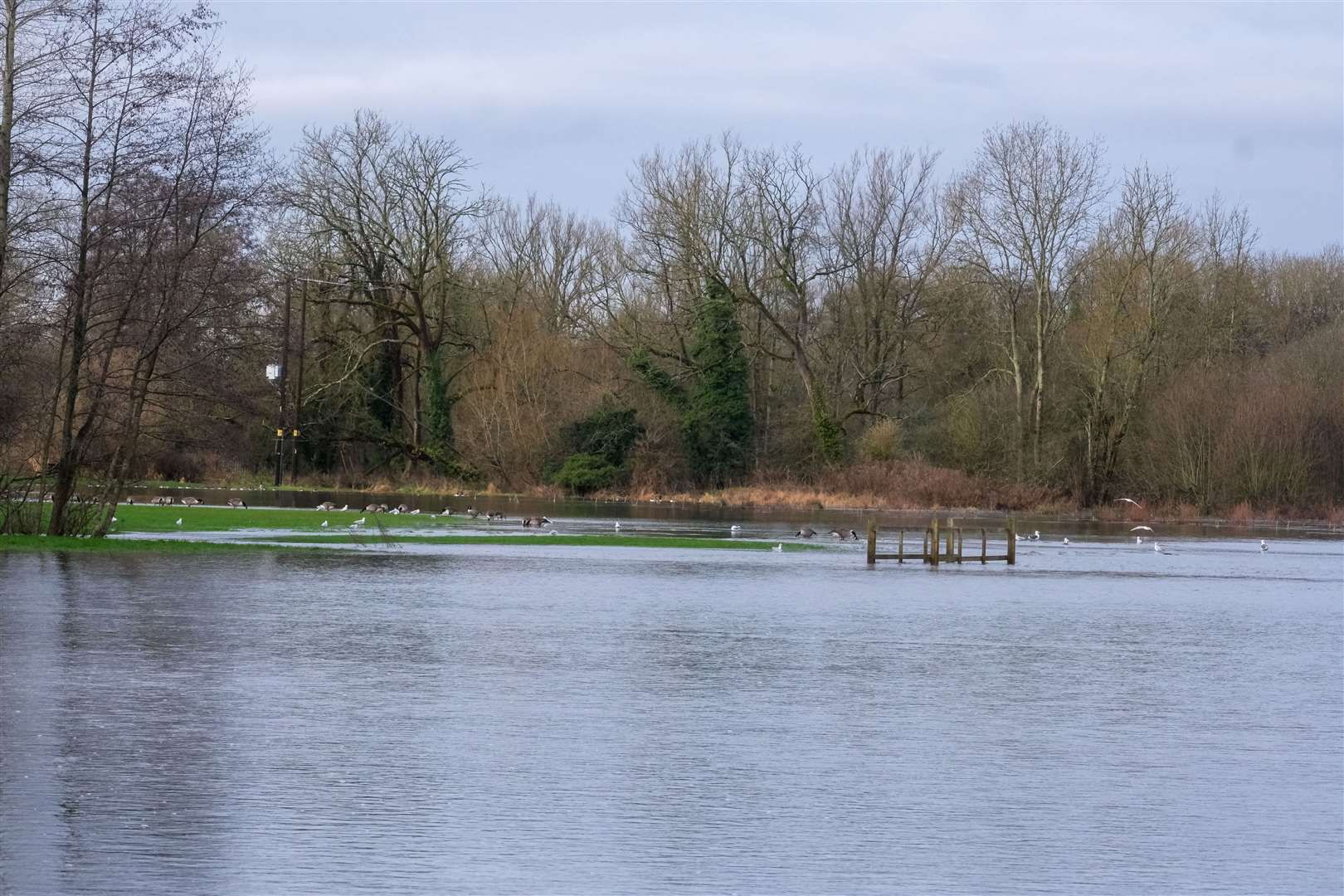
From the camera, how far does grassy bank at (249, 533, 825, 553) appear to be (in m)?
38.9

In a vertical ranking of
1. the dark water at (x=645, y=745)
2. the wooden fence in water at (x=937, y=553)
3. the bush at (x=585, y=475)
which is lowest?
the dark water at (x=645, y=745)

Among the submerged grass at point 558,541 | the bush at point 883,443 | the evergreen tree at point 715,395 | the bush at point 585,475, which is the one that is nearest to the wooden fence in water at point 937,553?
the submerged grass at point 558,541

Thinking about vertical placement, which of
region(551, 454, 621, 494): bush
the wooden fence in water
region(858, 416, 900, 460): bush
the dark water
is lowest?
the dark water

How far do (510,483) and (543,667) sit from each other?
178 feet

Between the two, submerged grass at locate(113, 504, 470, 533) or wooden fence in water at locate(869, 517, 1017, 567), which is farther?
submerged grass at locate(113, 504, 470, 533)

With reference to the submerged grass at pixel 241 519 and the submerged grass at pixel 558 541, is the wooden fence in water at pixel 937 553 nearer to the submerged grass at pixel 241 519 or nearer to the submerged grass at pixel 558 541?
the submerged grass at pixel 558 541

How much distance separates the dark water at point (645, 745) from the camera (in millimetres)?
9617

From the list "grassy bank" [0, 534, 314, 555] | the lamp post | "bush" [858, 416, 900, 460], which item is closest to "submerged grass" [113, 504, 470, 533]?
"grassy bank" [0, 534, 314, 555]

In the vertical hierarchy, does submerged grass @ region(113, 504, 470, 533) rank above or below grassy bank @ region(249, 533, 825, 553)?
above

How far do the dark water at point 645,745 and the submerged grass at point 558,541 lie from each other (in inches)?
488

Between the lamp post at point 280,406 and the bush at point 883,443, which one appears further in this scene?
the bush at point 883,443

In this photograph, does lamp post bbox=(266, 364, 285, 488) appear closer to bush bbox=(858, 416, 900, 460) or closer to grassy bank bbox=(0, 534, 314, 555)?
bush bbox=(858, 416, 900, 460)

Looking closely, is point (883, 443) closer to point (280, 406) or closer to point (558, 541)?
point (280, 406)

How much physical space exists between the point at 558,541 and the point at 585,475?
2854 centimetres
